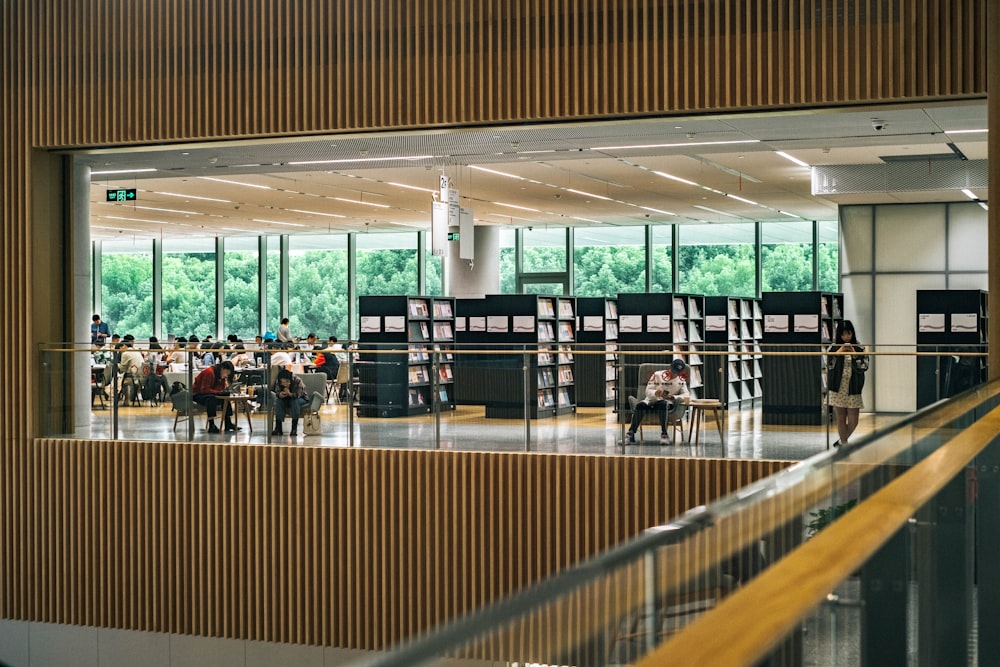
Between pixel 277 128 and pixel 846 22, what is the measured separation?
5105 millimetres

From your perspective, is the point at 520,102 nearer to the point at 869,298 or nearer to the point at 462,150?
the point at 462,150

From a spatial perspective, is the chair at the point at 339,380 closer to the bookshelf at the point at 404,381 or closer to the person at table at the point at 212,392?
the bookshelf at the point at 404,381

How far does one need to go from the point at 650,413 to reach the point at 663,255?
57.9 ft

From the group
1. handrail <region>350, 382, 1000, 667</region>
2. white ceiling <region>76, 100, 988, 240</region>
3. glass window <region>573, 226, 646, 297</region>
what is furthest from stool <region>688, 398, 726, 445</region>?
glass window <region>573, 226, 646, 297</region>

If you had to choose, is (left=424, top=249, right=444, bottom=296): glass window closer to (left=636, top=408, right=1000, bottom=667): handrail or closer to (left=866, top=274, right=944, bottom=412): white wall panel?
(left=866, top=274, right=944, bottom=412): white wall panel

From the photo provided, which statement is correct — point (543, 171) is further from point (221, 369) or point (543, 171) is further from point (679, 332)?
point (221, 369)

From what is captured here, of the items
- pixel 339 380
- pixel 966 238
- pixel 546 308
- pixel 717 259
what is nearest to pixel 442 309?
pixel 546 308

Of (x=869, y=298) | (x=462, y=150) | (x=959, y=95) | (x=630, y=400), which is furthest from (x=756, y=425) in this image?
(x=869, y=298)

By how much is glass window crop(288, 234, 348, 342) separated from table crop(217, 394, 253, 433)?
19279 mm

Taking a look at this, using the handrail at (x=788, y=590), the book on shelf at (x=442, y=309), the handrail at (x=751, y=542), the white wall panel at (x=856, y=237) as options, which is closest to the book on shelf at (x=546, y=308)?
the book on shelf at (x=442, y=309)

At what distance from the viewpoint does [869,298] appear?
18.0 meters

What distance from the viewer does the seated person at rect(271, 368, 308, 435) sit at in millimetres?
10992

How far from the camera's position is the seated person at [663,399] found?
9.67 metres

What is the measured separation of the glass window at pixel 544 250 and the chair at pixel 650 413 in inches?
705
